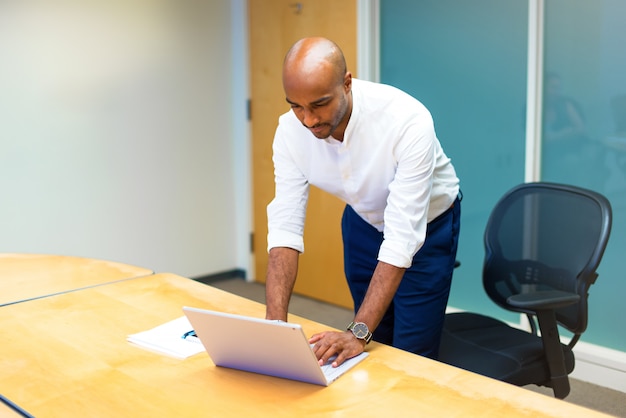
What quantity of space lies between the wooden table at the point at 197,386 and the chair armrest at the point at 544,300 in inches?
18.4

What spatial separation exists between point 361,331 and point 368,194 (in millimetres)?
504

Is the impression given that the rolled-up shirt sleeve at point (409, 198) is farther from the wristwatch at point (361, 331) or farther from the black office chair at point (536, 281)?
the black office chair at point (536, 281)

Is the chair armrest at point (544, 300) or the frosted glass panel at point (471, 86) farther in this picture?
the frosted glass panel at point (471, 86)

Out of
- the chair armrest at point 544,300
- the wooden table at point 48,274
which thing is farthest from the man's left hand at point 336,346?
the wooden table at point 48,274

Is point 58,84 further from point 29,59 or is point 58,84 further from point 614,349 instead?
point 614,349

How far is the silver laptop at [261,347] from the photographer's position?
1.29 meters

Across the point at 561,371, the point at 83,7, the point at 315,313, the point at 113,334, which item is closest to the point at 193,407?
the point at 113,334

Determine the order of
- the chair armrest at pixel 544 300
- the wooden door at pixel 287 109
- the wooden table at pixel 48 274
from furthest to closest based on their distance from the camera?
the wooden door at pixel 287 109 → the wooden table at pixel 48 274 → the chair armrest at pixel 544 300

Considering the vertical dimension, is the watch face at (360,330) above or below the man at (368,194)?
below

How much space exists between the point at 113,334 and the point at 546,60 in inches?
90.0

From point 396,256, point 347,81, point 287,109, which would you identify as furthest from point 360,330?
point 287,109

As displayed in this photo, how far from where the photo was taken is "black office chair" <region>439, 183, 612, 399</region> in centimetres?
184

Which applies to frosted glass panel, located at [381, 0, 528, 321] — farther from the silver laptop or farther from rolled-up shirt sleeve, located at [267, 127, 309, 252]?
the silver laptop

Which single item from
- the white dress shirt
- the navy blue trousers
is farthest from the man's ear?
the navy blue trousers
